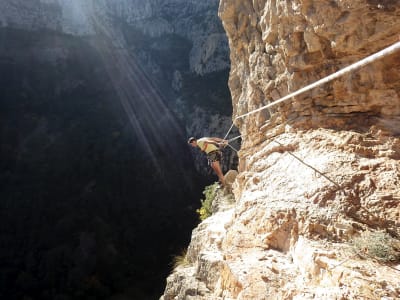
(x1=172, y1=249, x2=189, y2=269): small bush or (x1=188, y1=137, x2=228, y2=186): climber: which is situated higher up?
(x1=188, y1=137, x2=228, y2=186): climber

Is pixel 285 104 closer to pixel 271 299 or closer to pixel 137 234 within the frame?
pixel 271 299

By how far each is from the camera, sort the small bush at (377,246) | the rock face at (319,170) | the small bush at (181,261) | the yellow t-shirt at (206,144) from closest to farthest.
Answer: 1. the small bush at (377,246)
2. the rock face at (319,170)
3. the yellow t-shirt at (206,144)
4. the small bush at (181,261)

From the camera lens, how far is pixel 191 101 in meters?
35.7

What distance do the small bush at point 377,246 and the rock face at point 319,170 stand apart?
0.02 metres

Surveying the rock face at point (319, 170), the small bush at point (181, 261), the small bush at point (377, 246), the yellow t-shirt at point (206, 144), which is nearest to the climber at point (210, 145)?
the yellow t-shirt at point (206, 144)

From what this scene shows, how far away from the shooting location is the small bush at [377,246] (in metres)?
3.06

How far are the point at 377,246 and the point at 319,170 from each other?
1350 millimetres

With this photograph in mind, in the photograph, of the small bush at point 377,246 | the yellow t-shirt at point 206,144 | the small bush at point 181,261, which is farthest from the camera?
the small bush at point 181,261

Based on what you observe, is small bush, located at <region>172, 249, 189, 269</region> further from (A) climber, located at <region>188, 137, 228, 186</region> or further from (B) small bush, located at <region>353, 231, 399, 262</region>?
(B) small bush, located at <region>353, 231, 399, 262</region>

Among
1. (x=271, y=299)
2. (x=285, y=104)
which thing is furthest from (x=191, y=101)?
(x=271, y=299)

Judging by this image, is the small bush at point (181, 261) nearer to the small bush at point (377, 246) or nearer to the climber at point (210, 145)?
the climber at point (210, 145)

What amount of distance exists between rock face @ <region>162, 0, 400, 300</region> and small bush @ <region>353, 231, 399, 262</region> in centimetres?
2

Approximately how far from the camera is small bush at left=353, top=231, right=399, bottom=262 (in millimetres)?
3057

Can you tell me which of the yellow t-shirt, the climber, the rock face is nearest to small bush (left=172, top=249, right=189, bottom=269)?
the rock face
